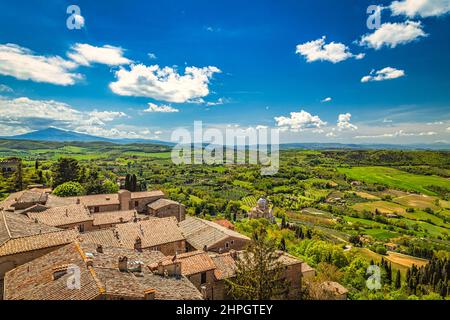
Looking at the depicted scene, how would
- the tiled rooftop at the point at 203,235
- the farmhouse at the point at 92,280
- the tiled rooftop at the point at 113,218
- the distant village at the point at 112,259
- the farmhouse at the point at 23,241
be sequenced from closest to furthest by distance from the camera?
the farmhouse at the point at 92,280
the distant village at the point at 112,259
the farmhouse at the point at 23,241
the tiled rooftop at the point at 203,235
the tiled rooftop at the point at 113,218

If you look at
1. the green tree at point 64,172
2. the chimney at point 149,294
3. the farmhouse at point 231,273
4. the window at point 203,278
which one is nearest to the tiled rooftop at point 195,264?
the window at point 203,278

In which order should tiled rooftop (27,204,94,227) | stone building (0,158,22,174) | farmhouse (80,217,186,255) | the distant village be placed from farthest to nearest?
stone building (0,158,22,174) < tiled rooftop (27,204,94,227) < farmhouse (80,217,186,255) < the distant village

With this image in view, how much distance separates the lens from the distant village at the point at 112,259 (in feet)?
39.2

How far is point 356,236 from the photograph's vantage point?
218 feet

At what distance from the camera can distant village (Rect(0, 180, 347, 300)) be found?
11.9m

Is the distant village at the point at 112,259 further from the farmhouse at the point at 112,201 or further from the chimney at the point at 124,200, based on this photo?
the chimney at the point at 124,200

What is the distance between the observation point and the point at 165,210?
128 ft

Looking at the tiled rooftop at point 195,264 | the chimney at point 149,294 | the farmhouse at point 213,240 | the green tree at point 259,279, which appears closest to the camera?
the chimney at point 149,294

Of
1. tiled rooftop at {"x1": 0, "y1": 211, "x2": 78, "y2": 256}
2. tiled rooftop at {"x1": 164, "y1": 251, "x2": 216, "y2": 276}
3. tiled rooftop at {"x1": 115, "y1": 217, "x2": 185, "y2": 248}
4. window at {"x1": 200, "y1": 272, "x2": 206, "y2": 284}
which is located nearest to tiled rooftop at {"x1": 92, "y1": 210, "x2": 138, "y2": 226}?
tiled rooftop at {"x1": 115, "y1": 217, "x2": 185, "y2": 248}

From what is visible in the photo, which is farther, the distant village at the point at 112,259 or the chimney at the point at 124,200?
the chimney at the point at 124,200

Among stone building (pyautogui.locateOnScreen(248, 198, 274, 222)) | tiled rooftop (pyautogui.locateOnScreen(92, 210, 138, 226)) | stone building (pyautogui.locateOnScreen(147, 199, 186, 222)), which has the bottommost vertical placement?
stone building (pyautogui.locateOnScreen(248, 198, 274, 222))

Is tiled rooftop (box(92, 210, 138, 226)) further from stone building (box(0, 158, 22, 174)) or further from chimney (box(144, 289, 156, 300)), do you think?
Result: stone building (box(0, 158, 22, 174))
